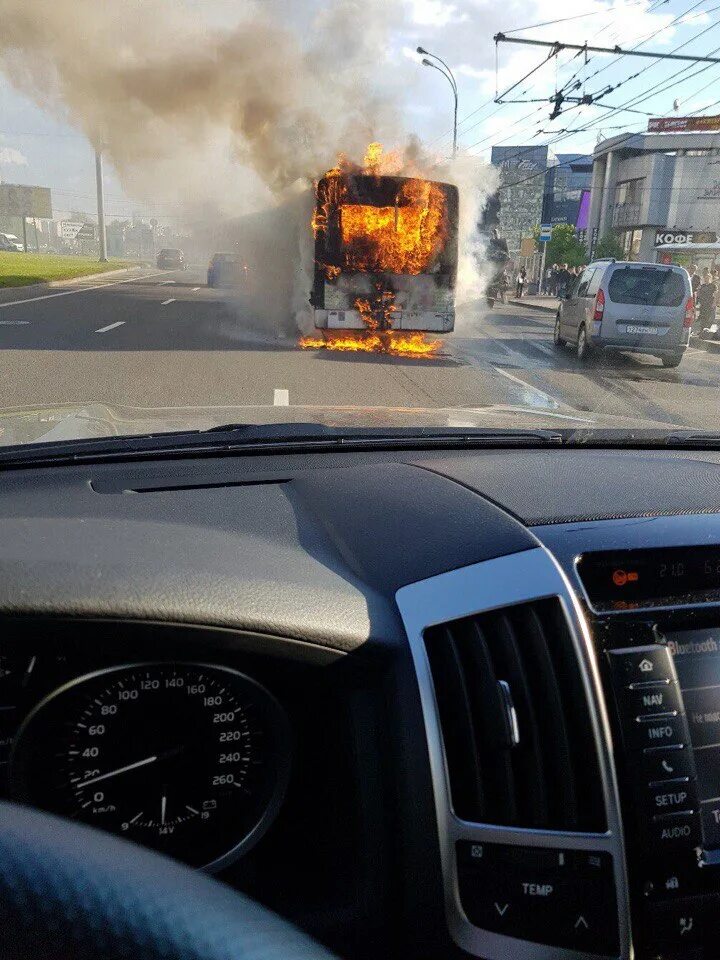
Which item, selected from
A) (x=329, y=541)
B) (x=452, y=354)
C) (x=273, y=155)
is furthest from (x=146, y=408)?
(x=273, y=155)

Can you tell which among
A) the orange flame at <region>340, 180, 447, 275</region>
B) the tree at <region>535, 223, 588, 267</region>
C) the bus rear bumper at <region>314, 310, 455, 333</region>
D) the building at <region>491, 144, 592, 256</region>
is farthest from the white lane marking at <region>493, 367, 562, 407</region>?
the building at <region>491, 144, 592, 256</region>

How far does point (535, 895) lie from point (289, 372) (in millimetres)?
11017

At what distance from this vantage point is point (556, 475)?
273 cm

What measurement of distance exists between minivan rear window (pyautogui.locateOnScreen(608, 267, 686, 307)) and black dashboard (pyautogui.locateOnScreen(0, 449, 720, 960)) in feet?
46.6

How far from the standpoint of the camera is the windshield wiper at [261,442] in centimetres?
283

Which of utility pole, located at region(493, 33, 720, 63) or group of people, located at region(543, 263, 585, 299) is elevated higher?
utility pole, located at region(493, 33, 720, 63)

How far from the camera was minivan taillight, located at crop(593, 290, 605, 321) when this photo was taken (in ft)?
51.5

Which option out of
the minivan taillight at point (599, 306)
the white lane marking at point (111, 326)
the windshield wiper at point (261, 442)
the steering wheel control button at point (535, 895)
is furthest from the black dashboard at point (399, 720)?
the white lane marking at point (111, 326)

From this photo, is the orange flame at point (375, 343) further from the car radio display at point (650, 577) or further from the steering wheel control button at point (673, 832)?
the steering wheel control button at point (673, 832)

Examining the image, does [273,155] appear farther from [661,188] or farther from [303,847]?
[661,188]

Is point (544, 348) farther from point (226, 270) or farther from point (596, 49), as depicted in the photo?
point (226, 270)

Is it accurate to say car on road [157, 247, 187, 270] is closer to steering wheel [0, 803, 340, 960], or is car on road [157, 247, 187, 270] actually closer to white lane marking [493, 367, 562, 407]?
white lane marking [493, 367, 562, 407]

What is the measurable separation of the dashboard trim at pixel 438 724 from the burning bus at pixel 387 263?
15157 mm

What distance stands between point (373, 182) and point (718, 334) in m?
11.1
